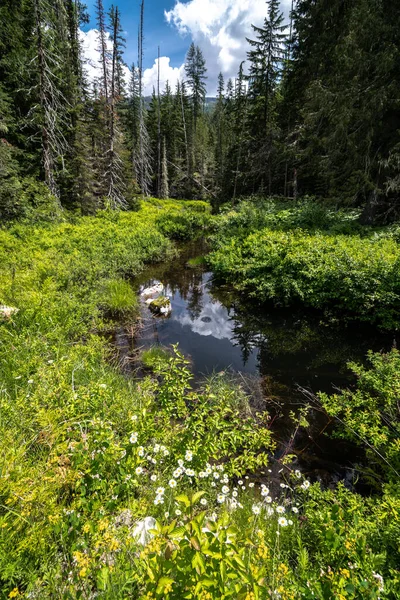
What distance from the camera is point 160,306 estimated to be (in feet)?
27.9

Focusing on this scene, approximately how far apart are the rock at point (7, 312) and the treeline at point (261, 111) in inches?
318

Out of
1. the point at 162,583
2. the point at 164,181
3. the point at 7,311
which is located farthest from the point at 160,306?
the point at 164,181

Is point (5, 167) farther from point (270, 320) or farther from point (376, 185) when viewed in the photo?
point (376, 185)

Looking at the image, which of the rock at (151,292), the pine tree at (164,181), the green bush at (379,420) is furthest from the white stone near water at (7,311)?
→ the pine tree at (164,181)

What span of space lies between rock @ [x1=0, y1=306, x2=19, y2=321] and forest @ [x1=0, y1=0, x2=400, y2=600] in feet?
0.19

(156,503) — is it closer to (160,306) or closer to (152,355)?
(152,355)

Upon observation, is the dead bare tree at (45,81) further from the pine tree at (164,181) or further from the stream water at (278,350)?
the pine tree at (164,181)

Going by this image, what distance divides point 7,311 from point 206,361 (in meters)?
4.22

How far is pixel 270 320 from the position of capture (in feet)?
27.0

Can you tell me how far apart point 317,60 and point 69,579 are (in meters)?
23.7

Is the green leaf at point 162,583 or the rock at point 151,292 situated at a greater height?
the green leaf at point 162,583

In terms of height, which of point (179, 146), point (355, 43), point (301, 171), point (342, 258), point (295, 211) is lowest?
point (342, 258)

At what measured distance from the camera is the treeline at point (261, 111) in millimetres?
10570

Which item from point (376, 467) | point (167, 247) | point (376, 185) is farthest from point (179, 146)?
point (376, 467)
